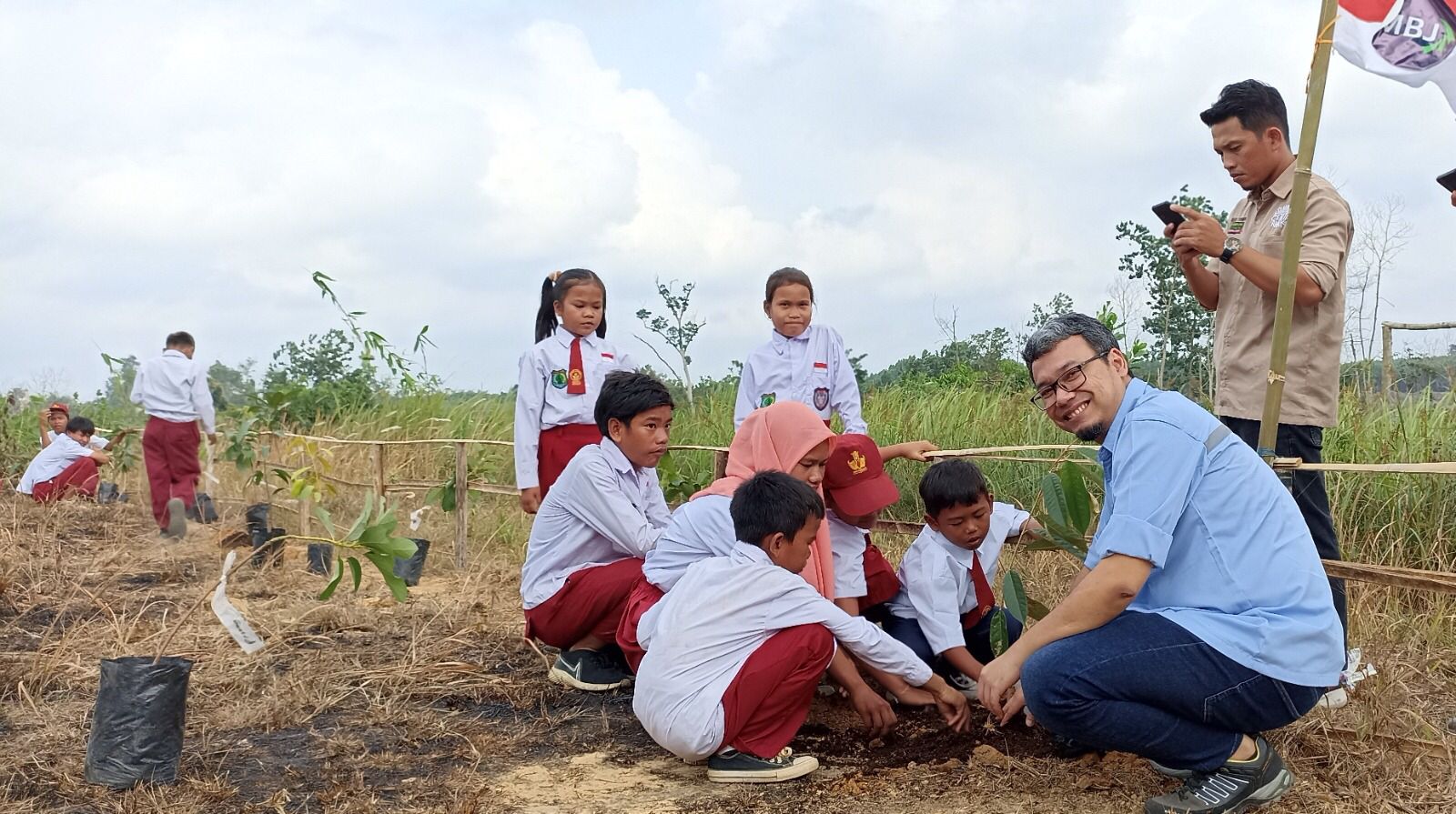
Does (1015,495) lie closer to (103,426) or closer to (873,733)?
(873,733)

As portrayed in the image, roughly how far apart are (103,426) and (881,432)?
443 inches

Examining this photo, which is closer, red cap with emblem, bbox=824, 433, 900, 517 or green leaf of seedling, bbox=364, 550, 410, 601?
green leaf of seedling, bbox=364, 550, 410, 601

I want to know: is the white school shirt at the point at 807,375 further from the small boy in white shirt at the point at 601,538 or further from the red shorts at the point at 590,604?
the red shorts at the point at 590,604

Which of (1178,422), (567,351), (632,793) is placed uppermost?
(567,351)

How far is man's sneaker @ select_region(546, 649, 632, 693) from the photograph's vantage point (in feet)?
12.6

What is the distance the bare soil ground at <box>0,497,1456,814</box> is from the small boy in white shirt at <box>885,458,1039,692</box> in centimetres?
28

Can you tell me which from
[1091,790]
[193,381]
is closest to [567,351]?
[1091,790]

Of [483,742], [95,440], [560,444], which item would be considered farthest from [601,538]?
[95,440]

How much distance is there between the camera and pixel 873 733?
10.4ft

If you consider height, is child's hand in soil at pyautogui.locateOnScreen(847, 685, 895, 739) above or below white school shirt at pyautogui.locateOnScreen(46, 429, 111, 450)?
below

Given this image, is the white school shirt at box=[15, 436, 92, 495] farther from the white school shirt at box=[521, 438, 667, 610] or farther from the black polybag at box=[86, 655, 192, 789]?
the black polybag at box=[86, 655, 192, 789]

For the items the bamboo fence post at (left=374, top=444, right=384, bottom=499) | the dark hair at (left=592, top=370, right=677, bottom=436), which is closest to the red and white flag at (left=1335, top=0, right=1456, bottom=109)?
the dark hair at (left=592, top=370, right=677, bottom=436)

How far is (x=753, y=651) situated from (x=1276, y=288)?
1673 mm

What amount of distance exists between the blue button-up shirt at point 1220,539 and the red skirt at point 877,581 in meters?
1.30
